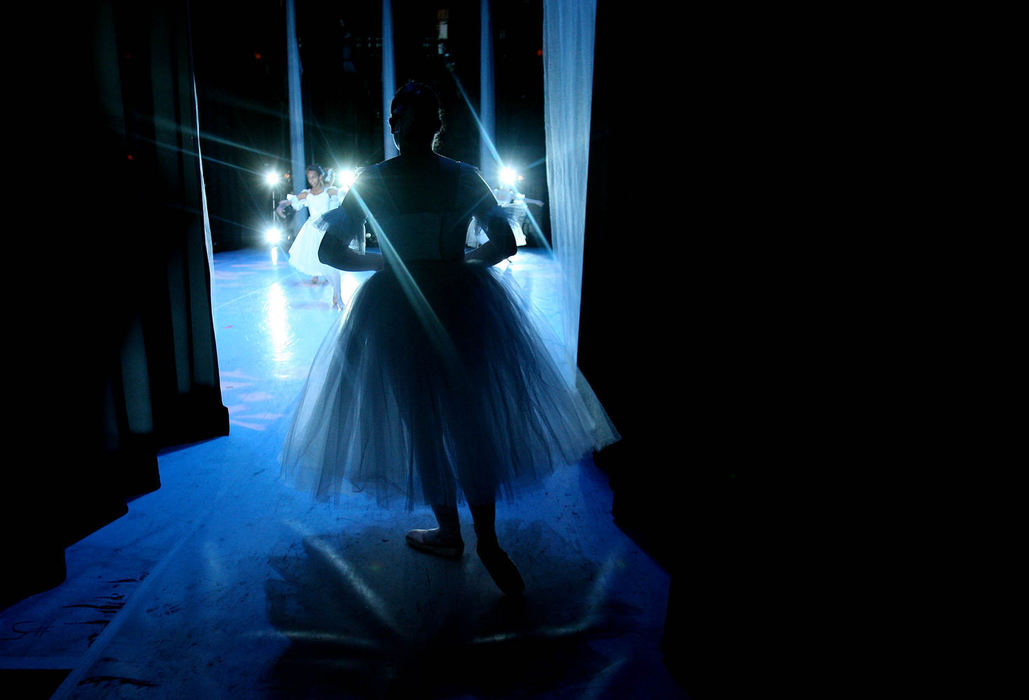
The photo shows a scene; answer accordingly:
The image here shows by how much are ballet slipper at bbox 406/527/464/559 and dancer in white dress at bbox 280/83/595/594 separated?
6.8 inches

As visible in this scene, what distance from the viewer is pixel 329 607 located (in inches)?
67.2

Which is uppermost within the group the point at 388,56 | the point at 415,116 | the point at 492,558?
the point at 388,56

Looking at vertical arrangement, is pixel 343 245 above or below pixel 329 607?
above

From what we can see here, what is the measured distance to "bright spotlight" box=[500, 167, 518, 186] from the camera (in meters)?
11.7

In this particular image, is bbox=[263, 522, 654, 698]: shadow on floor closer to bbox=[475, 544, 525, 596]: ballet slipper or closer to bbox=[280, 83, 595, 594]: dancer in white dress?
bbox=[475, 544, 525, 596]: ballet slipper

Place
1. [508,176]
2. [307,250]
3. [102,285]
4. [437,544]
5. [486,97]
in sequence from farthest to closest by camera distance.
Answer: [508,176] → [486,97] → [307,250] → [102,285] → [437,544]

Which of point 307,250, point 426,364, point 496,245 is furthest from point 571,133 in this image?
point 307,250

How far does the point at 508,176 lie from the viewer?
1220 cm

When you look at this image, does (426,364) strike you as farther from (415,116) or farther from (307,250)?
(307,250)

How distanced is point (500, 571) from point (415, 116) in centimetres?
136

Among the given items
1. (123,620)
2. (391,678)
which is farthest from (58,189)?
(391,678)

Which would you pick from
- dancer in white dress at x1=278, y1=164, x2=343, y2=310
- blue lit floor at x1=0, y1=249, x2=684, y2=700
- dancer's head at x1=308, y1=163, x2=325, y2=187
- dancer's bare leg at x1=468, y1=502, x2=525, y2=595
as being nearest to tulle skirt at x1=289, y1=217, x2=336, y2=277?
dancer in white dress at x1=278, y1=164, x2=343, y2=310

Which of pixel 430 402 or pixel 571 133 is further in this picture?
pixel 571 133

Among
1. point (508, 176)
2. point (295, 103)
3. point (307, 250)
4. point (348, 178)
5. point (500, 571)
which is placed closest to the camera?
point (500, 571)
